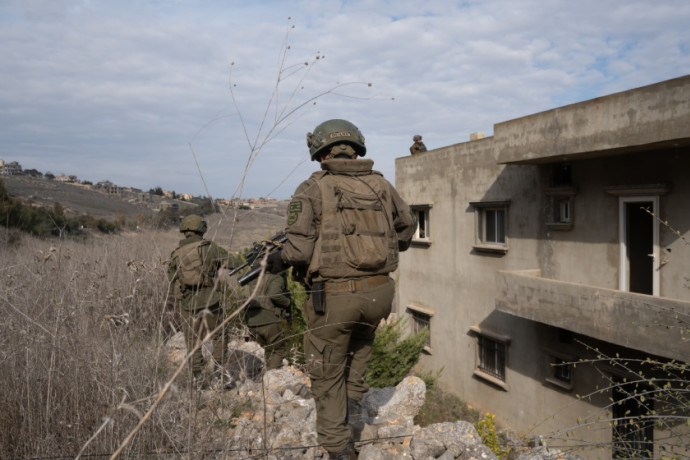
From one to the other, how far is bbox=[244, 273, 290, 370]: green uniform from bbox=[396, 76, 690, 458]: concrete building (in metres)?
2.87

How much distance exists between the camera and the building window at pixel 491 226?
9891 mm

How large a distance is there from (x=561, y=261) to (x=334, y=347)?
7.08 meters

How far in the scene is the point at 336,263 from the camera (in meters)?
2.87

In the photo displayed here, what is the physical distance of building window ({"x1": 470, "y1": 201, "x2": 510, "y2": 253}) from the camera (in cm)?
989

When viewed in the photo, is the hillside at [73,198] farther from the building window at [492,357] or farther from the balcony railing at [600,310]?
the balcony railing at [600,310]

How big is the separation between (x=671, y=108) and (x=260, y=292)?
18.7ft

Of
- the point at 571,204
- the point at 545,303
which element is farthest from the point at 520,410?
the point at 571,204

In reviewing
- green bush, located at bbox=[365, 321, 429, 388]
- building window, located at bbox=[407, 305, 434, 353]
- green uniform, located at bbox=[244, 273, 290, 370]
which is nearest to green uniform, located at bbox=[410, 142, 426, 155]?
building window, located at bbox=[407, 305, 434, 353]

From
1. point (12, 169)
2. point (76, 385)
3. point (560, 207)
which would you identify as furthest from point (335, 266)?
point (12, 169)

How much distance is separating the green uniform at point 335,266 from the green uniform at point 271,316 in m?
2.24

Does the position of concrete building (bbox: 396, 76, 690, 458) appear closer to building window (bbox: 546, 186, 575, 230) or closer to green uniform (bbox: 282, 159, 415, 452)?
building window (bbox: 546, 186, 575, 230)

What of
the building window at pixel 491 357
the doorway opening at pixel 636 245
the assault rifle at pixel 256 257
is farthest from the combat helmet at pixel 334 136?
the building window at pixel 491 357

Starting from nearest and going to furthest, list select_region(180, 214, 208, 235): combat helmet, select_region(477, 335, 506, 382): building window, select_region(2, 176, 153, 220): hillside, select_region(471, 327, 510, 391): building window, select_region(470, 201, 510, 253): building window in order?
select_region(180, 214, 208, 235): combat helmet < select_region(470, 201, 510, 253): building window < select_region(471, 327, 510, 391): building window < select_region(477, 335, 506, 382): building window < select_region(2, 176, 153, 220): hillside

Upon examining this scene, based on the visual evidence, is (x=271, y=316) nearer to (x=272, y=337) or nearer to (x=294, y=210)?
(x=272, y=337)
